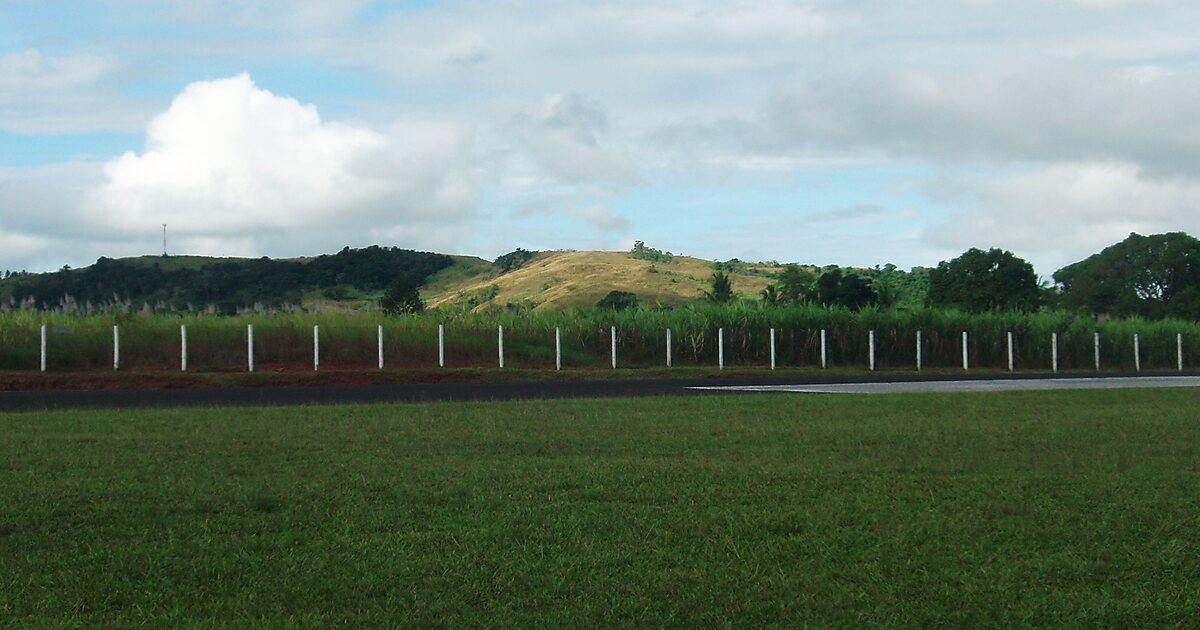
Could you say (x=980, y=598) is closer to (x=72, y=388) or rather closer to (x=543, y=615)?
(x=543, y=615)

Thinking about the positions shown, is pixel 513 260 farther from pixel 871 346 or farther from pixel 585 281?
pixel 871 346

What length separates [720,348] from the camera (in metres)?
38.8

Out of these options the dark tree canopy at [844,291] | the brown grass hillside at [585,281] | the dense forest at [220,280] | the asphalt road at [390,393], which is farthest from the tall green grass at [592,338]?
the dense forest at [220,280]

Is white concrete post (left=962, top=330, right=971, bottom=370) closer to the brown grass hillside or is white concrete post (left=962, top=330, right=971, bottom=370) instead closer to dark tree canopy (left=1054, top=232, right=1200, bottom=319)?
dark tree canopy (left=1054, top=232, right=1200, bottom=319)

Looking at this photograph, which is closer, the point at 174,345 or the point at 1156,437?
the point at 1156,437

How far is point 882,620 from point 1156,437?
381 inches

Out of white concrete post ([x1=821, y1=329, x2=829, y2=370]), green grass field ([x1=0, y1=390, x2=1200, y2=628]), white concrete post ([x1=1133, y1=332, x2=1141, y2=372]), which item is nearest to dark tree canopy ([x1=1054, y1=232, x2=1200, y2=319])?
white concrete post ([x1=1133, y1=332, x2=1141, y2=372])

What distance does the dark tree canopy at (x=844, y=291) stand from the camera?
2643 inches

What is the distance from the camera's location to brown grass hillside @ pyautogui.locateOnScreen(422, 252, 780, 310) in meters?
91.5

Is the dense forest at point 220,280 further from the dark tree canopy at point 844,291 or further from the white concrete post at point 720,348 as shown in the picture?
the white concrete post at point 720,348

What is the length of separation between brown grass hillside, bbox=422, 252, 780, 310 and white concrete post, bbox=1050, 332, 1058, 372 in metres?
41.5

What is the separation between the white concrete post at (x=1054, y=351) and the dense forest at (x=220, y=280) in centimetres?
5240

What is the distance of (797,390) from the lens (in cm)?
2469

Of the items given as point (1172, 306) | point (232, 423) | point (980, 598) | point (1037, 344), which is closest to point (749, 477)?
point (980, 598)
